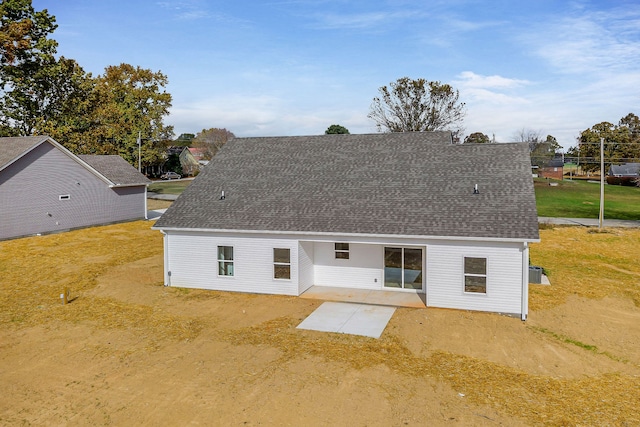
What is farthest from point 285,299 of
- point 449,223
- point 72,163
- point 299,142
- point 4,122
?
point 4,122

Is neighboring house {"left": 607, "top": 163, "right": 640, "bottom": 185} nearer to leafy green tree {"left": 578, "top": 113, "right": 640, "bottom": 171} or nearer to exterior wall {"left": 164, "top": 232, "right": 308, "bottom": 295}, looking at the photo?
leafy green tree {"left": 578, "top": 113, "right": 640, "bottom": 171}

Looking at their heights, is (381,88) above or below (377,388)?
above

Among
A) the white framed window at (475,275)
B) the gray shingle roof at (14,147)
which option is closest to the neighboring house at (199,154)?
the gray shingle roof at (14,147)

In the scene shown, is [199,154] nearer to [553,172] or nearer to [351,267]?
[553,172]

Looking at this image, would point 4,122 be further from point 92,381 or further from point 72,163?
point 92,381

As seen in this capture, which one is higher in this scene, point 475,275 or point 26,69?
point 26,69

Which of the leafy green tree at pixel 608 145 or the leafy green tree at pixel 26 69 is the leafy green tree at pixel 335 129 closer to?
the leafy green tree at pixel 26 69

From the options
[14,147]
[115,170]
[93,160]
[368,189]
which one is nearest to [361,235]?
[368,189]

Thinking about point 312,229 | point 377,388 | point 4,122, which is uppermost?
point 4,122
